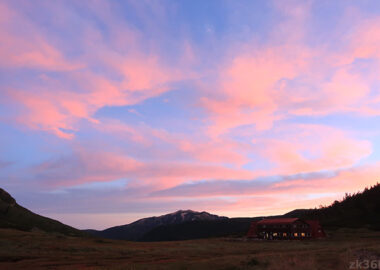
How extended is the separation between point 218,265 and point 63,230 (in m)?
133

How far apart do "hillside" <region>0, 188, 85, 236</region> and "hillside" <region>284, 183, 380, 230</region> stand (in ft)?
372

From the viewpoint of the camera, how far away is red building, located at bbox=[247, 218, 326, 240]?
9400 cm

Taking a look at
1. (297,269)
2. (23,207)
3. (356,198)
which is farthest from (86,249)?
(356,198)

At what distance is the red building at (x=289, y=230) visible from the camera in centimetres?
9400

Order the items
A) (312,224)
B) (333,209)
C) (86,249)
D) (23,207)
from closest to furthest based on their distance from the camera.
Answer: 1. (86,249)
2. (312,224)
3. (23,207)
4. (333,209)

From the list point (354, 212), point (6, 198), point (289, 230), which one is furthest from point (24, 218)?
point (354, 212)

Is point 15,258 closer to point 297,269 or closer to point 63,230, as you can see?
point 297,269

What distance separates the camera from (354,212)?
147 metres

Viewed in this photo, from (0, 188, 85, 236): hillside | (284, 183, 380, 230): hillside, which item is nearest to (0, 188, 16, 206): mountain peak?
(0, 188, 85, 236): hillside

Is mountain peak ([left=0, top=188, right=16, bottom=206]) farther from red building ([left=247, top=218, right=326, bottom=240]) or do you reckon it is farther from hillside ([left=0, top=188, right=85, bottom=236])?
red building ([left=247, top=218, right=326, bottom=240])

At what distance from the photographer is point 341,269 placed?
20688mm

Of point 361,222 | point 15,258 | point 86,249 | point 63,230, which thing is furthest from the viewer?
point 63,230

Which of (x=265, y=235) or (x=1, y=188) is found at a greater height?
(x=1, y=188)

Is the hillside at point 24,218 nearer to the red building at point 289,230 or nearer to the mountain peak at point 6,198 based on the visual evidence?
the mountain peak at point 6,198
